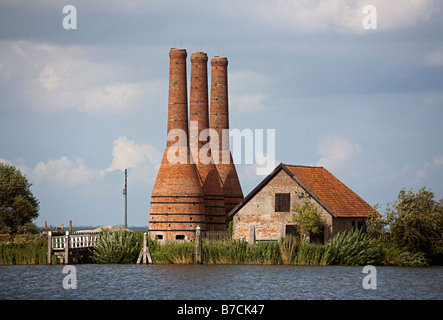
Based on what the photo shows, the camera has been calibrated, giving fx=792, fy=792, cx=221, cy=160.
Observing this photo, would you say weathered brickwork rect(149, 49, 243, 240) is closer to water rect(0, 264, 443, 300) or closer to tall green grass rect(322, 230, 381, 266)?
water rect(0, 264, 443, 300)

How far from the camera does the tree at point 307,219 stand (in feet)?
160

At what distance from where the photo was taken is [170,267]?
146ft

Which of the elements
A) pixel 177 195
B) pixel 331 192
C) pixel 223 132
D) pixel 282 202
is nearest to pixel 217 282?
pixel 282 202

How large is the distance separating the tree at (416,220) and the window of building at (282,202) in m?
7.40

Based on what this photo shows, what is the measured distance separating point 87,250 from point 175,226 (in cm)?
1081

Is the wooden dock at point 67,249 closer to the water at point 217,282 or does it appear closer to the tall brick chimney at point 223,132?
the water at point 217,282

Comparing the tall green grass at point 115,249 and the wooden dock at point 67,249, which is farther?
the tall green grass at point 115,249

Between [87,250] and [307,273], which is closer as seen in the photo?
[307,273]

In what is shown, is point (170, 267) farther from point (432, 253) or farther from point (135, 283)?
point (432, 253)

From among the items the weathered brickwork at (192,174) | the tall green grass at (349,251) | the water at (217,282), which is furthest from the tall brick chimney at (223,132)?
the tall green grass at (349,251)

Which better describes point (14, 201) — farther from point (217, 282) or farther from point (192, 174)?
point (217, 282)

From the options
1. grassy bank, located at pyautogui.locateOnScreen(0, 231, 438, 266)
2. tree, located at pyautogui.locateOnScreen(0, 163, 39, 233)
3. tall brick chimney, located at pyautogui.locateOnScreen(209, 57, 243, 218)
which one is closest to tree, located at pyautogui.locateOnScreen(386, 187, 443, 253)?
grassy bank, located at pyautogui.locateOnScreen(0, 231, 438, 266)

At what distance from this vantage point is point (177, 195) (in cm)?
5666
